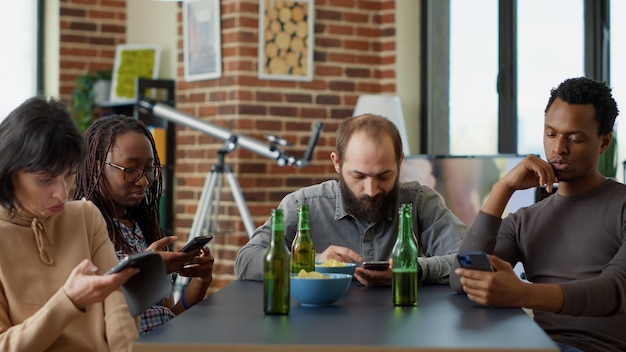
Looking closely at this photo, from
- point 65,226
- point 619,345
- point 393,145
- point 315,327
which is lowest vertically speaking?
point 619,345

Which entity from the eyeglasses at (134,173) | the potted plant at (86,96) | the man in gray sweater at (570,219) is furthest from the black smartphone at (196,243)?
the potted plant at (86,96)

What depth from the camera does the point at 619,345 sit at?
2363 mm

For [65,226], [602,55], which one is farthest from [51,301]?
[602,55]

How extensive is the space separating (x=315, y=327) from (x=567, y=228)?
36.9 inches

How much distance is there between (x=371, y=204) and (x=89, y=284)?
108cm

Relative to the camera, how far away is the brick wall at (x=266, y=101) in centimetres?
564

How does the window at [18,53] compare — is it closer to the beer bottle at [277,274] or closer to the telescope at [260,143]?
the telescope at [260,143]

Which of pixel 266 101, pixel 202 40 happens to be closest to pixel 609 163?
pixel 266 101

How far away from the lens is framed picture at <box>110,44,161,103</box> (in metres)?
6.49

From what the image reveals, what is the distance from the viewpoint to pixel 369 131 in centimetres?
277

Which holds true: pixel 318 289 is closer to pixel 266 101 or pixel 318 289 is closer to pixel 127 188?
pixel 127 188

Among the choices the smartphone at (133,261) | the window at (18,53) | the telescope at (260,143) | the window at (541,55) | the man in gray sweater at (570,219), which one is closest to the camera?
the smartphone at (133,261)

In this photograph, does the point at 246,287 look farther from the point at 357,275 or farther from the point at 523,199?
the point at 523,199

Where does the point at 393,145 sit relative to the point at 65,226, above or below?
above
